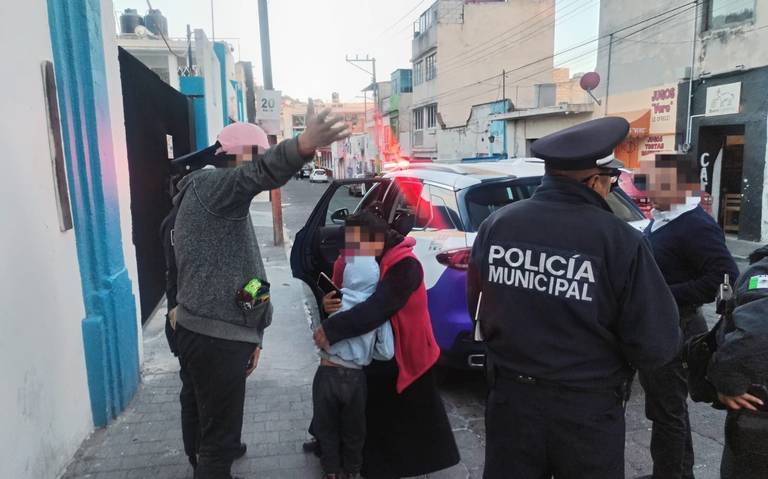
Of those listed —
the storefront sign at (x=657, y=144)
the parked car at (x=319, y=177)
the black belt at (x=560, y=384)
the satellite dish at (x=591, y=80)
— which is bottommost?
the parked car at (x=319, y=177)

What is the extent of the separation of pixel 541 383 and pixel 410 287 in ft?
2.74

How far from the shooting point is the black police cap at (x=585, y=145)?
1.92m

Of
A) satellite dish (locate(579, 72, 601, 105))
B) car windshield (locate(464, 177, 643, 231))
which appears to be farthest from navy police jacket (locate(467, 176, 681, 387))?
satellite dish (locate(579, 72, 601, 105))

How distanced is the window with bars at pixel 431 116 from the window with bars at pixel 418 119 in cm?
111

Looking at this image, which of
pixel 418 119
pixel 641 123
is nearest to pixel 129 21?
pixel 641 123

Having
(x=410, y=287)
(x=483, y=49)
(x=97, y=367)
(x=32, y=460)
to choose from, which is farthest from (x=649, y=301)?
(x=483, y=49)

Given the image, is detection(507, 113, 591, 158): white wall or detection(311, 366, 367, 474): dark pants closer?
detection(311, 366, 367, 474): dark pants

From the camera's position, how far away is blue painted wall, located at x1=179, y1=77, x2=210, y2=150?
955cm

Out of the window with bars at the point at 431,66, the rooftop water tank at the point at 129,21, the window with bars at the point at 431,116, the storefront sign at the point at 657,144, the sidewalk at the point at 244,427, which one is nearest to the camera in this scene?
the sidewalk at the point at 244,427

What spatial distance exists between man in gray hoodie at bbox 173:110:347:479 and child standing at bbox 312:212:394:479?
1.32ft

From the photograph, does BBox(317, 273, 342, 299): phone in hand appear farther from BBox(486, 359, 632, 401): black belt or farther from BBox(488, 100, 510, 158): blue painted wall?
BBox(488, 100, 510, 158): blue painted wall

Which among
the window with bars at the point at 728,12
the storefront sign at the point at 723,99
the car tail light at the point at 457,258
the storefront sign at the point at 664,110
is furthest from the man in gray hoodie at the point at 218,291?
the storefront sign at the point at 664,110

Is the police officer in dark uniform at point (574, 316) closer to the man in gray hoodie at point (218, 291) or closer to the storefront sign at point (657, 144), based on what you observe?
the man in gray hoodie at point (218, 291)

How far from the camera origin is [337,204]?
16.5 meters
